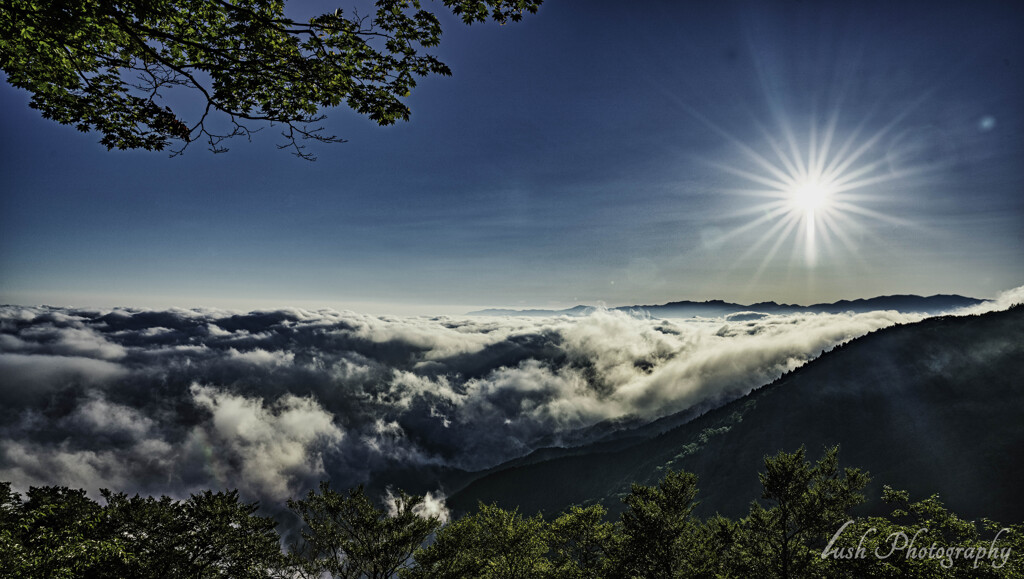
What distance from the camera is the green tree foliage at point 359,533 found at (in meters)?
17.9

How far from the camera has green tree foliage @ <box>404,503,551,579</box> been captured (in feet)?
64.2

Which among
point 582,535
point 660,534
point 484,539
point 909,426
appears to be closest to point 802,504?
point 660,534

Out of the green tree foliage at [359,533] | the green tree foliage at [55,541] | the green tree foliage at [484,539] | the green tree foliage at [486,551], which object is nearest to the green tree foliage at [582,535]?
the green tree foliage at [486,551]

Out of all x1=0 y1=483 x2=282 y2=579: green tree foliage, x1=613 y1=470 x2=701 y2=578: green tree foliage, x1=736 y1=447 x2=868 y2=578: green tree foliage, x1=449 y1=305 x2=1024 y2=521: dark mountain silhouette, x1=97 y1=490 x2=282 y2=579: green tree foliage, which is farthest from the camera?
x1=449 y1=305 x2=1024 y2=521: dark mountain silhouette

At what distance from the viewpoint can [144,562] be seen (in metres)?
15.5

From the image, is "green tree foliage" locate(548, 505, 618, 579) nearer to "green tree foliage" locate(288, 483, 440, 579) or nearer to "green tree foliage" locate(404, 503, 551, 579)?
"green tree foliage" locate(404, 503, 551, 579)

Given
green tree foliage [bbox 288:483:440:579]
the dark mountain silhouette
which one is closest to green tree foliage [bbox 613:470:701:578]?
green tree foliage [bbox 288:483:440:579]

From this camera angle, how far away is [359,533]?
1866cm

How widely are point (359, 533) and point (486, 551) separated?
31.9 feet

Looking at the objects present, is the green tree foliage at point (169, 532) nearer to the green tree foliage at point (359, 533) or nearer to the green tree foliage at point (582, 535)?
the green tree foliage at point (359, 533)

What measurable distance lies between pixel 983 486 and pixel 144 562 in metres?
204

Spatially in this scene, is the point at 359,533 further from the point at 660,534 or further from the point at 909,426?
the point at 909,426

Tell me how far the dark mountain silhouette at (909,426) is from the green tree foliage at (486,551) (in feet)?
463

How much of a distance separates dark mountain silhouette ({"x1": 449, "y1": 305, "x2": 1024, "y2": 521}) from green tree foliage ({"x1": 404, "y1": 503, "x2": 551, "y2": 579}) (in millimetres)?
141214
